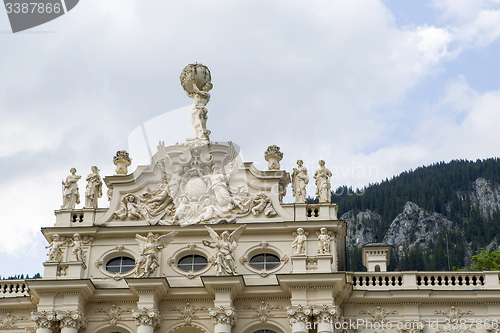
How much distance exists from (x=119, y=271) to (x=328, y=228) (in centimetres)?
892

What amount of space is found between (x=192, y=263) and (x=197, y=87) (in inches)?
359

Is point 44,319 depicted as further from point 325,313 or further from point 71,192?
point 325,313

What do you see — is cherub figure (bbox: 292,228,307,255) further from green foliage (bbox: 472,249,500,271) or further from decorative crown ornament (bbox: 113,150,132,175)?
green foliage (bbox: 472,249,500,271)

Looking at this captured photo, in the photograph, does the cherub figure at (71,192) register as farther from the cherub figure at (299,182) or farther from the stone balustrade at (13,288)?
the cherub figure at (299,182)

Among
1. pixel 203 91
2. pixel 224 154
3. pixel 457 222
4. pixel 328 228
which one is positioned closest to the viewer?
pixel 328 228

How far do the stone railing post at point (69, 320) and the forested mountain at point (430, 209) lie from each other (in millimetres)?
72154

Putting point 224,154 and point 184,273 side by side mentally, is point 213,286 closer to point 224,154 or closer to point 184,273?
point 184,273

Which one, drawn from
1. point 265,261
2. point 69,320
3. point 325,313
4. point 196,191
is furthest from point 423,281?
point 69,320

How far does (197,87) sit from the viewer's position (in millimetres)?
34656

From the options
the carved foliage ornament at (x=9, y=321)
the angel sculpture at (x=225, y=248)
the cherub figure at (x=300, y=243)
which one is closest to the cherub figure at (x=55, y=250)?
the carved foliage ornament at (x=9, y=321)

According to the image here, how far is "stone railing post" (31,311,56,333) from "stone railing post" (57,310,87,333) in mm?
265

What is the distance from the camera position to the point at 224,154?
32.0 meters

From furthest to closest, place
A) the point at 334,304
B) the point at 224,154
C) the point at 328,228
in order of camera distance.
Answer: the point at 224,154, the point at 328,228, the point at 334,304

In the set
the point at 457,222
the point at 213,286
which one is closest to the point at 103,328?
the point at 213,286
